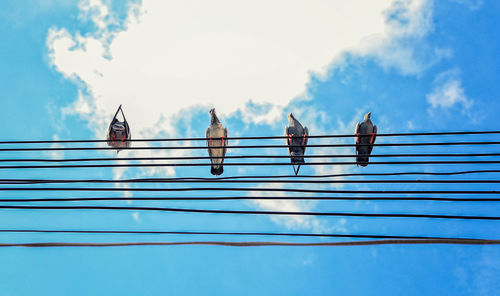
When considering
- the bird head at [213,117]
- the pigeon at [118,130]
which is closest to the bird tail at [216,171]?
the bird head at [213,117]

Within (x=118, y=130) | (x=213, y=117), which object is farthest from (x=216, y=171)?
(x=118, y=130)

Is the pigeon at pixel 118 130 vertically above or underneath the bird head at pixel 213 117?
underneath

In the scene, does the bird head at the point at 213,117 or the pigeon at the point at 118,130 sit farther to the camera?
the bird head at the point at 213,117

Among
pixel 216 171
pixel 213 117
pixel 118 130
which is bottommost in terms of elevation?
pixel 216 171

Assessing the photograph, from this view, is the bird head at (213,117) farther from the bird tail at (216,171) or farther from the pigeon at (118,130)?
the pigeon at (118,130)

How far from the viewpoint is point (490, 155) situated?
4.06m

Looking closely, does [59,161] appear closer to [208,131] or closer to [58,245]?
[58,245]

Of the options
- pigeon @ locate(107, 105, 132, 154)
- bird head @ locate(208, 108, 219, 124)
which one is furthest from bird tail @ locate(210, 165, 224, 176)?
pigeon @ locate(107, 105, 132, 154)

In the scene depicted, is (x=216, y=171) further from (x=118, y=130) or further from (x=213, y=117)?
(x=118, y=130)

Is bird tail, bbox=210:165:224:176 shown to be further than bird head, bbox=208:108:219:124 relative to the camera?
No

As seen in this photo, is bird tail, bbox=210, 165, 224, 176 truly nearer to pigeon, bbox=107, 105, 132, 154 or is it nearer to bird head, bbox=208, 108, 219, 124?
bird head, bbox=208, 108, 219, 124

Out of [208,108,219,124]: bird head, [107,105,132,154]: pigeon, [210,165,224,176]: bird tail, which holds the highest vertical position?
[208,108,219,124]: bird head

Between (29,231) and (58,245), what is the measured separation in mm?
623

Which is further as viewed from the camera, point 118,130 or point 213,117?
point 213,117
